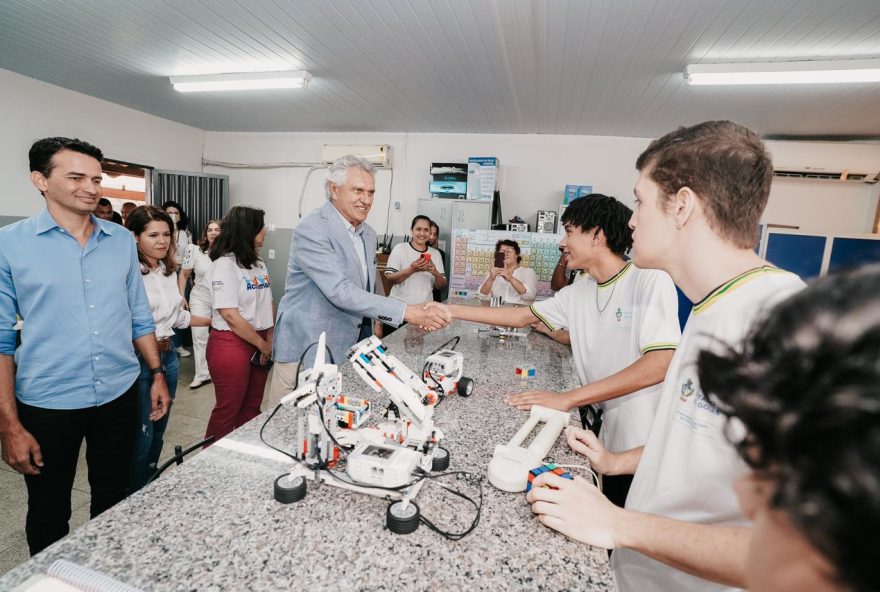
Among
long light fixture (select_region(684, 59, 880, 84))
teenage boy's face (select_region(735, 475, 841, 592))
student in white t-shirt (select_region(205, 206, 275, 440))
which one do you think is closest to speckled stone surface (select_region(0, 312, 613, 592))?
teenage boy's face (select_region(735, 475, 841, 592))

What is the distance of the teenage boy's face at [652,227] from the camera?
100 centimetres

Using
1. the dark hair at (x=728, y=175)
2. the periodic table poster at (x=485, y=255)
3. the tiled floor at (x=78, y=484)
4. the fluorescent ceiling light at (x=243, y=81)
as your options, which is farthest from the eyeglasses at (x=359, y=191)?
the periodic table poster at (x=485, y=255)

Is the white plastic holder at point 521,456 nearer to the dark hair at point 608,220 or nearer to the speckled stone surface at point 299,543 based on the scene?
the speckled stone surface at point 299,543

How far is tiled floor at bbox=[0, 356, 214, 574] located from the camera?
2.04 metres

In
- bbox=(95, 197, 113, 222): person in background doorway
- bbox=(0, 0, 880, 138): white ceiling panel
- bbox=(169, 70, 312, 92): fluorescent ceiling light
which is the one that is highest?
bbox=(0, 0, 880, 138): white ceiling panel

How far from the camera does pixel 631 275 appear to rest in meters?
1.68

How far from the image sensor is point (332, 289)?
6.31 ft

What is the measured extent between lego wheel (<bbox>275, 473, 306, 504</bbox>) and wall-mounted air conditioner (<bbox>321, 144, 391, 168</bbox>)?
5.79 meters

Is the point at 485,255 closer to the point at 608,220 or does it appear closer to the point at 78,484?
the point at 608,220

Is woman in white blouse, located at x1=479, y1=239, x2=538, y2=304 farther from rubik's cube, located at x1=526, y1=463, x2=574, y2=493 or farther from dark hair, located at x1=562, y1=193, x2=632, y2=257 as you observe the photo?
rubik's cube, located at x1=526, y1=463, x2=574, y2=493

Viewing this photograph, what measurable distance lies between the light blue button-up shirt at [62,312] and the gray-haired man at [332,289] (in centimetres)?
67

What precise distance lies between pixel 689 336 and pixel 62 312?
2.11 metres

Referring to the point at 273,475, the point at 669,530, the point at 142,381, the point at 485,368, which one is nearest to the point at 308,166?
the point at 142,381

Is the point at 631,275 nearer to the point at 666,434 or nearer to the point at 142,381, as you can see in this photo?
the point at 666,434
